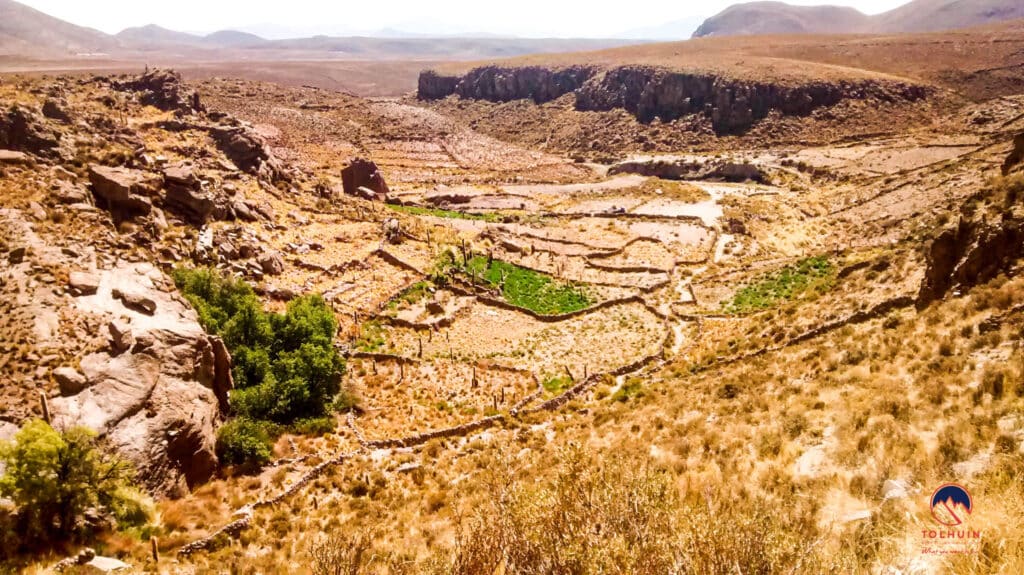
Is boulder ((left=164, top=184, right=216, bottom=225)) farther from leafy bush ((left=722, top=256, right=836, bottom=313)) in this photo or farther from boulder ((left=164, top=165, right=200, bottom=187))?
leafy bush ((left=722, top=256, right=836, bottom=313))

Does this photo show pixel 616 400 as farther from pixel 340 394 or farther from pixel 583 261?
pixel 583 261

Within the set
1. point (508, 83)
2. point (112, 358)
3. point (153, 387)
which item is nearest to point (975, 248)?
point (153, 387)

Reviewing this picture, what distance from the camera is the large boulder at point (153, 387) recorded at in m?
14.4

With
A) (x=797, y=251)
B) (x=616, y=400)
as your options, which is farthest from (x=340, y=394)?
(x=797, y=251)

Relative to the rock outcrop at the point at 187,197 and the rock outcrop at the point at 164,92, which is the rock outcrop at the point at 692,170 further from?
the rock outcrop at the point at 187,197

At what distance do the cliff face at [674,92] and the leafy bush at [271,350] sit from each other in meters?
97.9

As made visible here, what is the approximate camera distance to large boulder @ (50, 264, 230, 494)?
14367mm

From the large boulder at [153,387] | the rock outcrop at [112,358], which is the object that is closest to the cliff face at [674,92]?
the large boulder at [153,387]

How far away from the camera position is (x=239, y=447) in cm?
1784

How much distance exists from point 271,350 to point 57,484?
36.0 feet

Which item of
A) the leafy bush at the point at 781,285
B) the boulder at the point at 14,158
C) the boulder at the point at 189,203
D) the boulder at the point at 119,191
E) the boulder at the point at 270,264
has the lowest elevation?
the leafy bush at the point at 781,285

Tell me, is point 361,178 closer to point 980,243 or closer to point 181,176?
point 181,176

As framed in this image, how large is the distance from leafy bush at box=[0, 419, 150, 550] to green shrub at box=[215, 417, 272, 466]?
4.33 metres

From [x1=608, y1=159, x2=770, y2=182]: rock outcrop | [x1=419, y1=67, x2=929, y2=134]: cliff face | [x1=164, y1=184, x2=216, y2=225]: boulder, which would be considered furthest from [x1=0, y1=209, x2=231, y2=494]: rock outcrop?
[x1=419, y1=67, x2=929, y2=134]: cliff face
